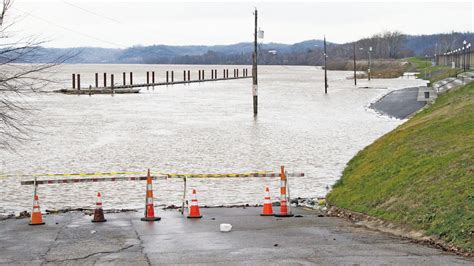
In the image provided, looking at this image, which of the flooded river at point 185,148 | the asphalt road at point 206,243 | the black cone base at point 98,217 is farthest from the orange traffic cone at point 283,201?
the flooded river at point 185,148

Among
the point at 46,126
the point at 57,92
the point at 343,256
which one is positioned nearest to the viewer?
the point at 343,256

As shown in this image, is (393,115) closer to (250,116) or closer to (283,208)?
(250,116)

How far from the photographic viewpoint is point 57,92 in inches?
4230

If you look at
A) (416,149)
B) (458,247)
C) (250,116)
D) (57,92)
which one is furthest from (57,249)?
(57,92)

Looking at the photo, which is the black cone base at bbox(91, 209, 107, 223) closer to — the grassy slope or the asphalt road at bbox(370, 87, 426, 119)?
the grassy slope

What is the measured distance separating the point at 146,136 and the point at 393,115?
20.1 metres

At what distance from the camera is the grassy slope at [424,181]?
13797 millimetres

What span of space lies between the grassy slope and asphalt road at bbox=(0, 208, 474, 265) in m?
0.80

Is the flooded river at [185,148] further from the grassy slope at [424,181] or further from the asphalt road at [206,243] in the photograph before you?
the asphalt road at [206,243]

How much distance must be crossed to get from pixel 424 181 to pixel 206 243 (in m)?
5.33

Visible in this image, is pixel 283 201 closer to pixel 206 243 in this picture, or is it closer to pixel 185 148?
pixel 206 243

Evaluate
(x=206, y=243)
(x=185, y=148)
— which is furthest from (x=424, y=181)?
(x=185, y=148)

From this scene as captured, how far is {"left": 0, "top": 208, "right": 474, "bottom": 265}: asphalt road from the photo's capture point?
12.0 metres

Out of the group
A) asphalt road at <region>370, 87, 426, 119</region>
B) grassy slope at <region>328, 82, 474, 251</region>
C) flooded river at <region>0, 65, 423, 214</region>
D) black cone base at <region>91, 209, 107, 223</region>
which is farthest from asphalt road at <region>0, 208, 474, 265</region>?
asphalt road at <region>370, 87, 426, 119</region>
